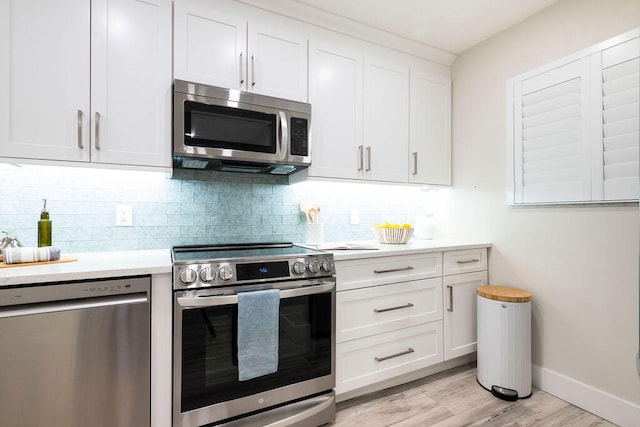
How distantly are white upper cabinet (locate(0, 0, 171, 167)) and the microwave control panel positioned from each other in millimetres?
710

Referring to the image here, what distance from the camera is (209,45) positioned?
1864mm

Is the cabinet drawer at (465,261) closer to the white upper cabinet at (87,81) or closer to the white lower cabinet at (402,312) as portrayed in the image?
the white lower cabinet at (402,312)

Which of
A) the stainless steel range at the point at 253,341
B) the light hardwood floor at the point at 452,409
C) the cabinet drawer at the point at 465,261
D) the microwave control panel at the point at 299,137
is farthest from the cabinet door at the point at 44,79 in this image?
the cabinet drawer at the point at 465,261

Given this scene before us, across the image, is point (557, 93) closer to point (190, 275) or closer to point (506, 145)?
point (506, 145)

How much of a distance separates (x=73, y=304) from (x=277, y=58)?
1.72 meters

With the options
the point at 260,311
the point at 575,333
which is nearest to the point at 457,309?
the point at 575,333

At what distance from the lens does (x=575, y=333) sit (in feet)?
6.65

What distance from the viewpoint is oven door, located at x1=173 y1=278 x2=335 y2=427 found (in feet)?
4.95

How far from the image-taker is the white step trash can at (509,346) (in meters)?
2.07

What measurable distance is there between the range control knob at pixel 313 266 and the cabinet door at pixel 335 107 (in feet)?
2.18

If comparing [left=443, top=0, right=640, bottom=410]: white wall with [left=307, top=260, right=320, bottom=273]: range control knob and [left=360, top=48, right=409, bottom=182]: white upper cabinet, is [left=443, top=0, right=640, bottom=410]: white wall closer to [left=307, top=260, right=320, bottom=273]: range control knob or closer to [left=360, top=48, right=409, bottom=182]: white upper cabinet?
[left=360, top=48, right=409, bottom=182]: white upper cabinet

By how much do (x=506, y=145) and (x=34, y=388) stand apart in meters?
3.01

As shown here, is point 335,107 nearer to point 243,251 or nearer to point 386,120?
point 386,120

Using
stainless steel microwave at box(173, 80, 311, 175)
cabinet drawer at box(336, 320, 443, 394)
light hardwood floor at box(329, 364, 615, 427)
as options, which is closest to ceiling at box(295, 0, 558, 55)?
stainless steel microwave at box(173, 80, 311, 175)
